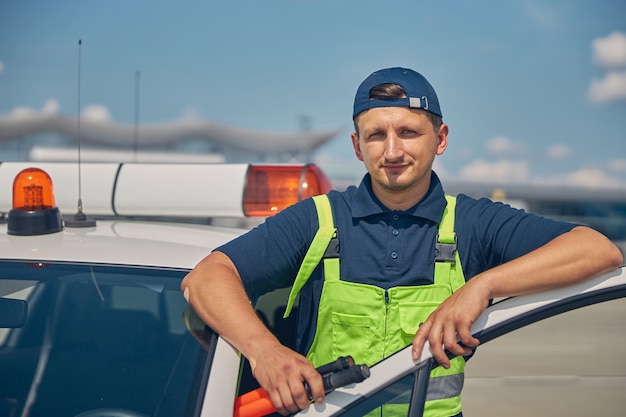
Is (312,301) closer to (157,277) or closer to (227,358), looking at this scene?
(227,358)

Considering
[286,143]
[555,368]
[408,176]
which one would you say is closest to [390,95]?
[408,176]

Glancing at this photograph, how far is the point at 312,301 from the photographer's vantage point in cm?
172

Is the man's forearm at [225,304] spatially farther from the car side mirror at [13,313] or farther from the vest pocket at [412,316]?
the car side mirror at [13,313]

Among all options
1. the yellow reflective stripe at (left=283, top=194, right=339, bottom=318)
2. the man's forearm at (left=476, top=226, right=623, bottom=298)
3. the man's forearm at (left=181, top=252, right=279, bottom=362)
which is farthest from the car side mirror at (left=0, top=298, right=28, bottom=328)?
the man's forearm at (left=476, top=226, right=623, bottom=298)

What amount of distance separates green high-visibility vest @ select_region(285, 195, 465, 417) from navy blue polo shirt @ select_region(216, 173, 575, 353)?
31mm

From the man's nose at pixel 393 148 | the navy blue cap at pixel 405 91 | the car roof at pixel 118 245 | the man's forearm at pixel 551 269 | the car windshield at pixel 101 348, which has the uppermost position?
the navy blue cap at pixel 405 91

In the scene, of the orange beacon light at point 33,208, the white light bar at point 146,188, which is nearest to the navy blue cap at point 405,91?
the white light bar at point 146,188

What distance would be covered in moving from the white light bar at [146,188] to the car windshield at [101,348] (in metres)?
0.48

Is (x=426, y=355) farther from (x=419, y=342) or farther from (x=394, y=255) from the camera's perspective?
(x=394, y=255)

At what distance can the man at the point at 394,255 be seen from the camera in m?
1.44

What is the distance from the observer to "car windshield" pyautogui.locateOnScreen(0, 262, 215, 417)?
65.1 inches

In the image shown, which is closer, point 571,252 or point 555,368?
point 571,252

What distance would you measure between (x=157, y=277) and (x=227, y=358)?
12.7 inches

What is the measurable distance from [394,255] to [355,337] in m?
0.22
